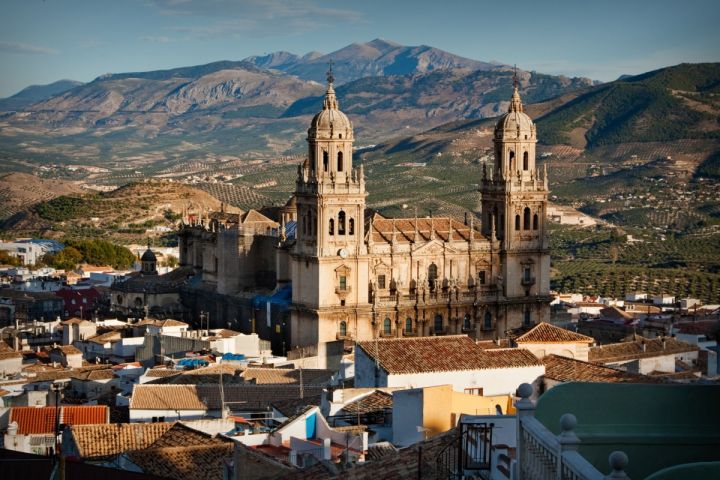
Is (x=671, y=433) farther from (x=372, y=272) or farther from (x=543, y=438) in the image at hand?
(x=372, y=272)

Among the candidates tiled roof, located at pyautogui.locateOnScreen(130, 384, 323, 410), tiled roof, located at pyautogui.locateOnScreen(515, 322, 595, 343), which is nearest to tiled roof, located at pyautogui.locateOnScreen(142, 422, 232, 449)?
tiled roof, located at pyautogui.locateOnScreen(130, 384, 323, 410)

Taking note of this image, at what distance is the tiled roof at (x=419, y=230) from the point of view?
183ft

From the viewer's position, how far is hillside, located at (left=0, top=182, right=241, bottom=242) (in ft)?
425

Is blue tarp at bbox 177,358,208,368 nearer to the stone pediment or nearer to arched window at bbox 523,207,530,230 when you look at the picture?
the stone pediment

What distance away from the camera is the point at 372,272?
179 feet

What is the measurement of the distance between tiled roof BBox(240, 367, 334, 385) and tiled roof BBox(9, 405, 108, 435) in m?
5.40

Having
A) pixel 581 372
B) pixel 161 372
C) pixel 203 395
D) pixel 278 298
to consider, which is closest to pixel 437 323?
pixel 278 298

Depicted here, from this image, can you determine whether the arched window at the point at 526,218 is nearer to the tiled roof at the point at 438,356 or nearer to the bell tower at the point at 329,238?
the bell tower at the point at 329,238

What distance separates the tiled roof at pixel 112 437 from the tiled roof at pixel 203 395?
601 centimetres

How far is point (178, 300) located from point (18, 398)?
98.9 ft

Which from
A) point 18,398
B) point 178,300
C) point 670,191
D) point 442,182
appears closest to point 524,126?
point 178,300

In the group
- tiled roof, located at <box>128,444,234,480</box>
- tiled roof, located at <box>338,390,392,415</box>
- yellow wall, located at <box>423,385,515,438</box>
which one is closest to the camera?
tiled roof, located at <box>128,444,234,480</box>

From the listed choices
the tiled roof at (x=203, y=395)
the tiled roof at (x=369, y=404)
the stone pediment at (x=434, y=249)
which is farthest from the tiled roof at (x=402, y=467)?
the stone pediment at (x=434, y=249)

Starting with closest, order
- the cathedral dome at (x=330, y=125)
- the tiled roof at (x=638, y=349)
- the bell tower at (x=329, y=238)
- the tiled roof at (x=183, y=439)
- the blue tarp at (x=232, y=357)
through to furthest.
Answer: the tiled roof at (x=183, y=439) < the tiled roof at (x=638, y=349) < the blue tarp at (x=232, y=357) < the bell tower at (x=329, y=238) < the cathedral dome at (x=330, y=125)
